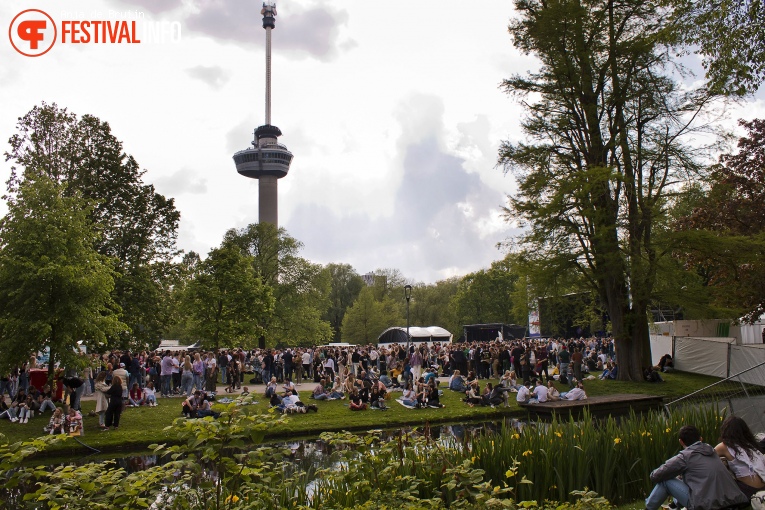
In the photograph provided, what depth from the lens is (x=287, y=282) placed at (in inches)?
2452

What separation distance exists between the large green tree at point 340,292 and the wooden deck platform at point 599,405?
229 feet

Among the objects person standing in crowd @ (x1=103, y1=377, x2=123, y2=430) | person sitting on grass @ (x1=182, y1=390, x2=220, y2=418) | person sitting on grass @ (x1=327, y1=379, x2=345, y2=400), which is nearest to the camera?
person standing in crowd @ (x1=103, y1=377, x2=123, y2=430)

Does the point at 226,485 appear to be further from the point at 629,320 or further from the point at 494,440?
the point at 629,320

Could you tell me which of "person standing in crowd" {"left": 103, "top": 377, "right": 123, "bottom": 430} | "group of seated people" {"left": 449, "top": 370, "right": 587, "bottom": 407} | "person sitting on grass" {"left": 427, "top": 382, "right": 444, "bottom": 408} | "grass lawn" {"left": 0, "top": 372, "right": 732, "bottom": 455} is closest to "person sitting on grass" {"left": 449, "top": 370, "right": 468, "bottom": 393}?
"group of seated people" {"left": 449, "top": 370, "right": 587, "bottom": 407}

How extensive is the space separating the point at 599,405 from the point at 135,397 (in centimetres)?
1510

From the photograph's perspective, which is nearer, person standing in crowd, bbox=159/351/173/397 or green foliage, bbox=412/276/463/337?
person standing in crowd, bbox=159/351/173/397

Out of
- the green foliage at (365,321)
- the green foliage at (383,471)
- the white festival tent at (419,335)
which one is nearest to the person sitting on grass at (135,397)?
the green foliage at (383,471)

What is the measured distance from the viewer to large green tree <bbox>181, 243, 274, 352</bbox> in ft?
105

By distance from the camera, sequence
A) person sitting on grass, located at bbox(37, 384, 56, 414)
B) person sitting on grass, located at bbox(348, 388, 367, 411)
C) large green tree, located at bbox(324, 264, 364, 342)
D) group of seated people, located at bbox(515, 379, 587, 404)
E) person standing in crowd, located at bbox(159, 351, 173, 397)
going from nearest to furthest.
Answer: person sitting on grass, located at bbox(37, 384, 56, 414) → group of seated people, located at bbox(515, 379, 587, 404) → person sitting on grass, located at bbox(348, 388, 367, 411) → person standing in crowd, located at bbox(159, 351, 173, 397) → large green tree, located at bbox(324, 264, 364, 342)

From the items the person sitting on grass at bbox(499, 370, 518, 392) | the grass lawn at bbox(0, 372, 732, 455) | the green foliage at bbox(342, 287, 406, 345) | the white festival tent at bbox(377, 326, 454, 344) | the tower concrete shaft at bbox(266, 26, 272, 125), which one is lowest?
the grass lawn at bbox(0, 372, 732, 455)

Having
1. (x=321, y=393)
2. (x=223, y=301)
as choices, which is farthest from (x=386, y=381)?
(x=223, y=301)

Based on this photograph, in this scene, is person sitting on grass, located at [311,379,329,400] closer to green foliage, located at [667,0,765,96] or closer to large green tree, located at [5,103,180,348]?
large green tree, located at [5,103,180,348]

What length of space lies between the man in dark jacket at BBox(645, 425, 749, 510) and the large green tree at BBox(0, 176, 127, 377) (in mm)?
15669

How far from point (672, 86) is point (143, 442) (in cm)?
2358
